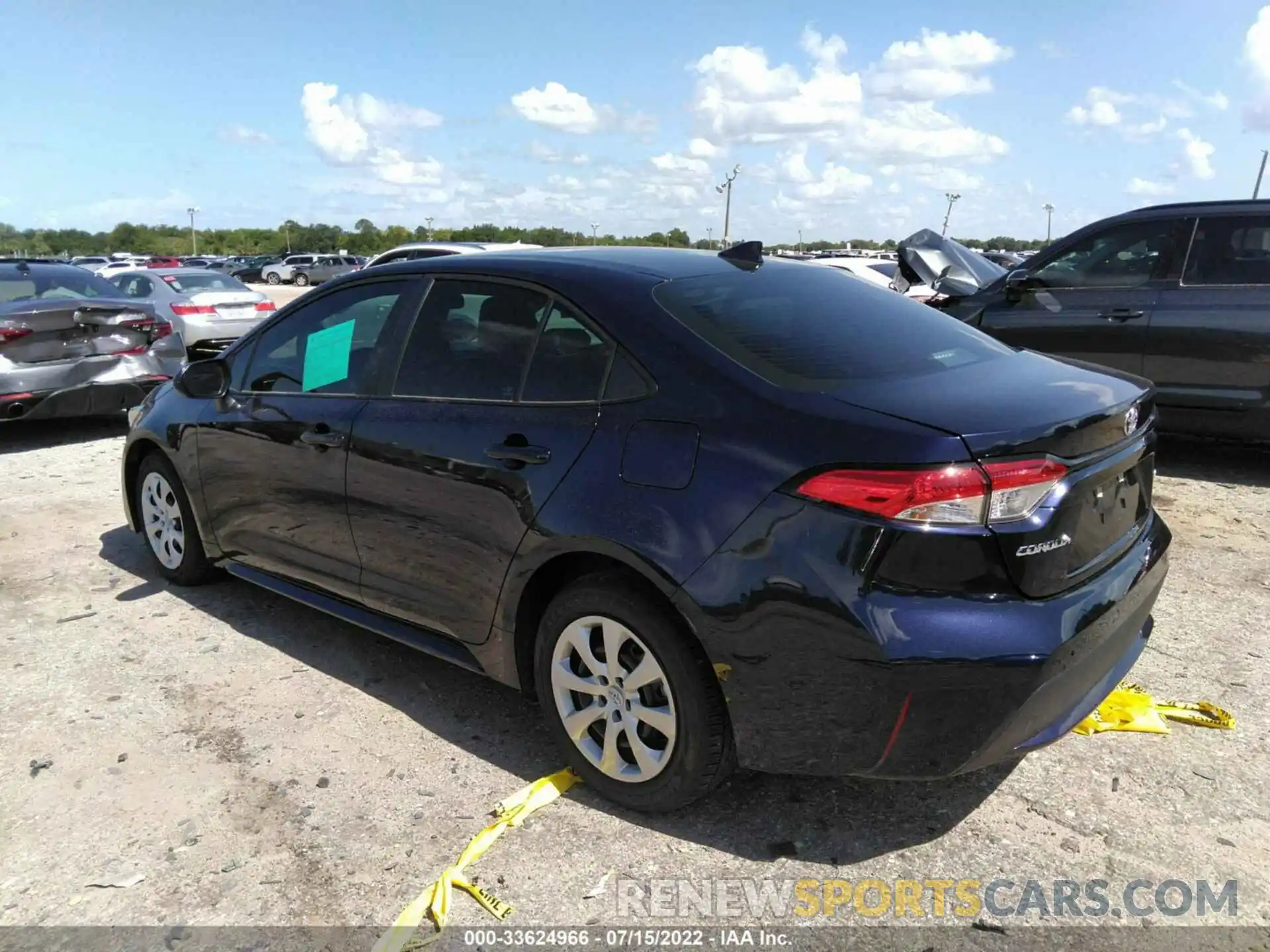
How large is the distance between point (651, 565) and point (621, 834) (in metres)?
0.83

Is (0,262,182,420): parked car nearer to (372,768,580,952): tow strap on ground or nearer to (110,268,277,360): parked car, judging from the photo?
(110,268,277,360): parked car

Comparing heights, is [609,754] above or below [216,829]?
above

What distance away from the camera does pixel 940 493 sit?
2.30 m

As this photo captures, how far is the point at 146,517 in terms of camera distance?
Result: 4.97 m

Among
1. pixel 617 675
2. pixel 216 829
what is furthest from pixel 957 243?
pixel 216 829

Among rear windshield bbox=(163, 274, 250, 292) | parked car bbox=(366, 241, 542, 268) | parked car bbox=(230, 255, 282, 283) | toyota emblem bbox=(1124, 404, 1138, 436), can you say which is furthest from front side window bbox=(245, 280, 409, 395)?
parked car bbox=(230, 255, 282, 283)

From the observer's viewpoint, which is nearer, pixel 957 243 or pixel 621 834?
pixel 621 834

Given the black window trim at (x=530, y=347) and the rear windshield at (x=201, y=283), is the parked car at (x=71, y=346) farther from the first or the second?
the black window trim at (x=530, y=347)

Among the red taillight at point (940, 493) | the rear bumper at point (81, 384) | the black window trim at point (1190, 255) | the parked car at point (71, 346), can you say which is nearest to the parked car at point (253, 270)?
the parked car at point (71, 346)

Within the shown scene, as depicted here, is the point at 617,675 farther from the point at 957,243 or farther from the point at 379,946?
the point at 957,243

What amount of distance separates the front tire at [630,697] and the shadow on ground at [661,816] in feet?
0.50

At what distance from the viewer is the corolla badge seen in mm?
2354

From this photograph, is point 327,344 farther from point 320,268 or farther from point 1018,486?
point 320,268

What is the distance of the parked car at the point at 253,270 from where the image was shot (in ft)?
192
